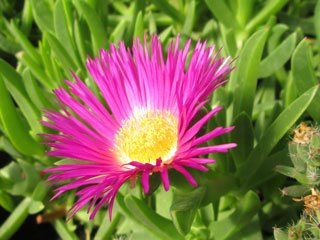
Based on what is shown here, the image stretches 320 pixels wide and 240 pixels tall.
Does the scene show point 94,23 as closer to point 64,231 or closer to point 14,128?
point 14,128

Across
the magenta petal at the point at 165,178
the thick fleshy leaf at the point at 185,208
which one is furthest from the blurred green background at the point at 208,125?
the magenta petal at the point at 165,178

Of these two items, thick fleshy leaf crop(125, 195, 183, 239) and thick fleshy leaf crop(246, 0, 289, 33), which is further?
thick fleshy leaf crop(246, 0, 289, 33)

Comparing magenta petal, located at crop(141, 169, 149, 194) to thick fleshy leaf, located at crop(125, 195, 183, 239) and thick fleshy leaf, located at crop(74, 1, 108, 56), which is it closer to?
thick fleshy leaf, located at crop(125, 195, 183, 239)

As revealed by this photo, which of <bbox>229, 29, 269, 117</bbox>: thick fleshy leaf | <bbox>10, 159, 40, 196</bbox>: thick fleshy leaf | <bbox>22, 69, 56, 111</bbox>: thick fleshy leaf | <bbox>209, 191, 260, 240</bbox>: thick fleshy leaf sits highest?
<bbox>22, 69, 56, 111</bbox>: thick fleshy leaf

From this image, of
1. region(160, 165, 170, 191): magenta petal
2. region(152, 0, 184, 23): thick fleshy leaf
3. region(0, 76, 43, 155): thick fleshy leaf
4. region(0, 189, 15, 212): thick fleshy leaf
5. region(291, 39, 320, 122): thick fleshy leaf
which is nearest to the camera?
region(160, 165, 170, 191): magenta petal

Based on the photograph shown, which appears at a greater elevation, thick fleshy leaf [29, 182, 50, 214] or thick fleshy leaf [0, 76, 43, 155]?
thick fleshy leaf [0, 76, 43, 155]

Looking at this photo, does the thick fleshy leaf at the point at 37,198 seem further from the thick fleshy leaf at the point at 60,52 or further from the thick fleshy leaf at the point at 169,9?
the thick fleshy leaf at the point at 169,9

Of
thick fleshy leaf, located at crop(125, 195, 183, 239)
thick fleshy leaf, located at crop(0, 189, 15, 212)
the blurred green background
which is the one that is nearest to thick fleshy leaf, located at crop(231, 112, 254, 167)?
the blurred green background

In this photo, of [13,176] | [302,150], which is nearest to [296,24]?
[302,150]

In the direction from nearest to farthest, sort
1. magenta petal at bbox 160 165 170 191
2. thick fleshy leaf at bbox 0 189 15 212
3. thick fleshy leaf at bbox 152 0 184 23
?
magenta petal at bbox 160 165 170 191 → thick fleshy leaf at bbox 0 189 15 212 → thick fleshy leaf at bbox 152 0 184 23
